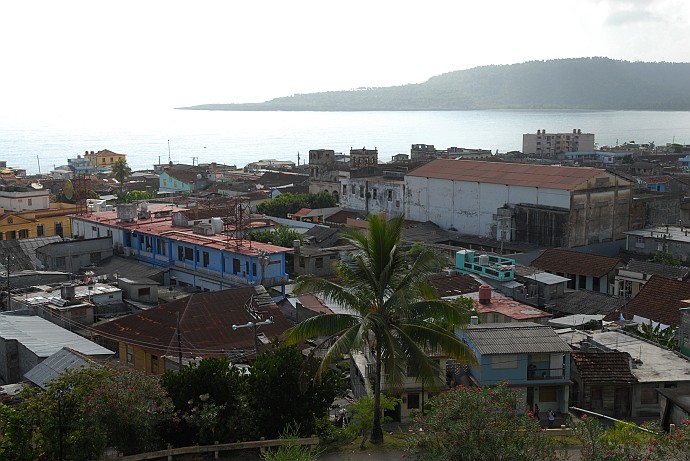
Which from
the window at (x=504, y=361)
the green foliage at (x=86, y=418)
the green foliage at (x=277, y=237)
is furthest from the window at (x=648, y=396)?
the green foliage at (x=277, y=237)

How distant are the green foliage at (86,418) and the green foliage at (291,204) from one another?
4833cm

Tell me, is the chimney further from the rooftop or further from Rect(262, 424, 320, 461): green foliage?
Rect(262, 424, 320, 461): green foliage

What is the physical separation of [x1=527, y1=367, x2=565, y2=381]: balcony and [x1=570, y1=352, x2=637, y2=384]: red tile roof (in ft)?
2.85

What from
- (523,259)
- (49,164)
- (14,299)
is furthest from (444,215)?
(49,164)

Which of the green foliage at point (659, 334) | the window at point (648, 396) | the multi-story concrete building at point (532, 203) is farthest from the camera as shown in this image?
the multi-story concrete building at point (532, 203)

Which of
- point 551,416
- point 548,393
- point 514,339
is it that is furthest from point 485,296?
point 551,416

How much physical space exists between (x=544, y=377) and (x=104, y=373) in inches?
478

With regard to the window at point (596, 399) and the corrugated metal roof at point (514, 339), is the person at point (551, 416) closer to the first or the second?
the window at point (596, 399)

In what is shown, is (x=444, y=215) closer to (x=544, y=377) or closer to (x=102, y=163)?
(x=544, y=377)

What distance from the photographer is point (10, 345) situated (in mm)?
23125

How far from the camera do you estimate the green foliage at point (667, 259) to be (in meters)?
41.2

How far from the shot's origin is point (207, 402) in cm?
1569

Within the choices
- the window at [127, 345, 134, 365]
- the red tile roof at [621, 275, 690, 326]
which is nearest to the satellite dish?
the window at [127, 345, 134, 365]

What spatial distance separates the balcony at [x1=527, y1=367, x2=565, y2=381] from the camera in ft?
71.9
